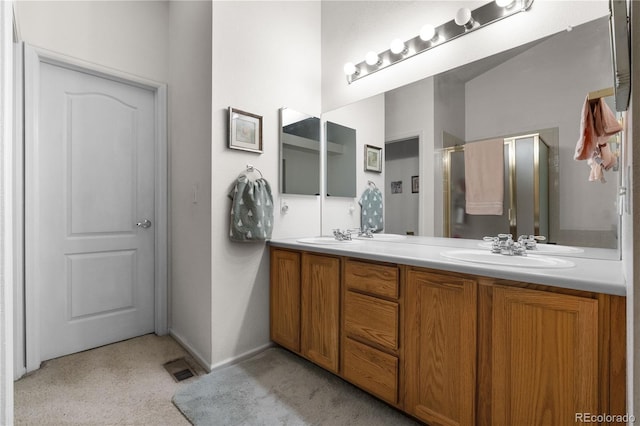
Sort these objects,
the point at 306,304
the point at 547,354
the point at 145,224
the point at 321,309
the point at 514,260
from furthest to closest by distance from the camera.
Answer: the point at 145,224
the point at 306,304
the point at 321,309
the point at 514,260
the point at 547,354

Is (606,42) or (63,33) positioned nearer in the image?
(606,42)

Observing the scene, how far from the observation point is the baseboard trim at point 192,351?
186 cm

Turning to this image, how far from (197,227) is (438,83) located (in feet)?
5.90

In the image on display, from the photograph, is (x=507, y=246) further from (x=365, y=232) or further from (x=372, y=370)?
(x=365, y=232)

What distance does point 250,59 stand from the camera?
6.69ft

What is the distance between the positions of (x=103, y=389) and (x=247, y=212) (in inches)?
49.6

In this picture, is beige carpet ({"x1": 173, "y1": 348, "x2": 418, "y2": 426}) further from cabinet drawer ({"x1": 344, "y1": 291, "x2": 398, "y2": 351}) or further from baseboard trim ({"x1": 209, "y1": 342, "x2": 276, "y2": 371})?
cabinet drawer ({"x1": 344, "y1": 291, "x2": 398, "y2": 351})

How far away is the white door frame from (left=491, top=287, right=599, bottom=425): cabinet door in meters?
2.31

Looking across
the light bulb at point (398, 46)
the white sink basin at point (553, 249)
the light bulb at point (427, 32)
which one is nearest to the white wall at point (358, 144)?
the light bulb at point (398, 46)

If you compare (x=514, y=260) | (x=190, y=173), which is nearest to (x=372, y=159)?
(x=514, y=260)

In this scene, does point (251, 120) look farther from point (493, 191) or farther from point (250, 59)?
point (493, 191)

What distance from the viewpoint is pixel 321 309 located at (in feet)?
5.79

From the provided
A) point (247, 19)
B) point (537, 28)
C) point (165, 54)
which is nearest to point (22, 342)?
point (165, 54)

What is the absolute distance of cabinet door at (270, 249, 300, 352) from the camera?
1939 millimetres
